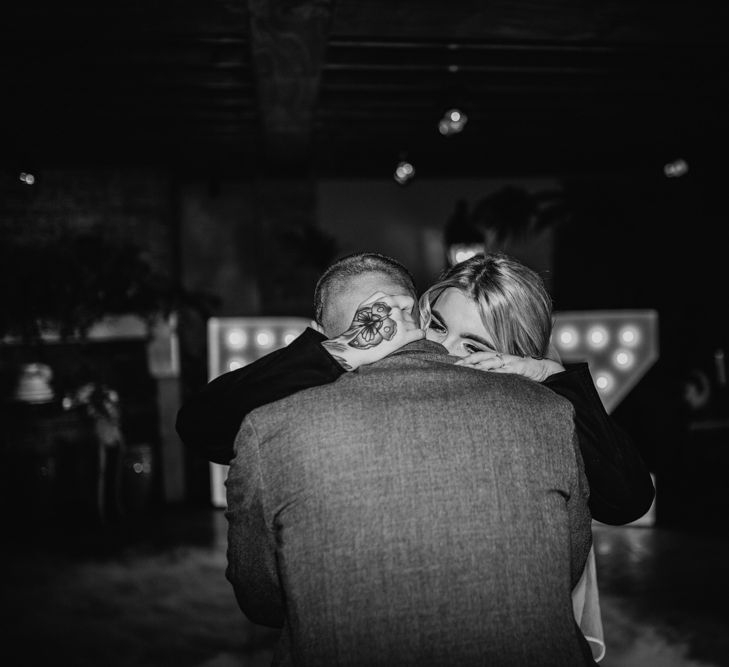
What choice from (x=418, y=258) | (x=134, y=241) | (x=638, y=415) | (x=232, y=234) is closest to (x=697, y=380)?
(x=638, y=415)

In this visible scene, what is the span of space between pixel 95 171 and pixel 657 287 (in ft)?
16.3

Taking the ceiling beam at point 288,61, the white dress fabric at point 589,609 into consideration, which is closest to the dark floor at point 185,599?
the white dress fabric at point 589,609

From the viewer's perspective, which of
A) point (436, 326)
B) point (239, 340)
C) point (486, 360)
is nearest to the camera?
point (486, 360)

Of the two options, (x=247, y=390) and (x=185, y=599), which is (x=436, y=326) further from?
(x=185, y=599)

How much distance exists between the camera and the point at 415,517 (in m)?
0.97

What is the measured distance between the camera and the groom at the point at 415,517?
957mm

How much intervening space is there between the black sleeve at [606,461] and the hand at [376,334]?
30 cm

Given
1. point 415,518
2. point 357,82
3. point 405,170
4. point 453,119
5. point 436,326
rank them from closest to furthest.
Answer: point 415,518, point 436,326, point 453,119, point 357,82, point 405,170

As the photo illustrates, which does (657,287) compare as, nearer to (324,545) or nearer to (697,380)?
(697,380)

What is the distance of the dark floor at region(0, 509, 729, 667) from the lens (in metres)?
2.86

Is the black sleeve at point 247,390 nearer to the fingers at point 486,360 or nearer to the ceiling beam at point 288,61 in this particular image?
the fingers at point 486,360

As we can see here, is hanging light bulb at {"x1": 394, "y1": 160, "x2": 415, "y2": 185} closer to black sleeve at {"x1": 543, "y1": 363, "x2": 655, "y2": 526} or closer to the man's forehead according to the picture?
the man's forehead

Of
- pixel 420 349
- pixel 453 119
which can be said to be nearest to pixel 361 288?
pixel 420 349

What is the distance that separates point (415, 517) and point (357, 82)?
12.0 feet
